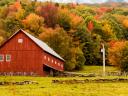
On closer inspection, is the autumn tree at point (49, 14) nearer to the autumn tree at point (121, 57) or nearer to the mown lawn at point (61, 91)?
the autumn tree at point (121, 57)

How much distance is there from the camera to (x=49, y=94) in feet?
107

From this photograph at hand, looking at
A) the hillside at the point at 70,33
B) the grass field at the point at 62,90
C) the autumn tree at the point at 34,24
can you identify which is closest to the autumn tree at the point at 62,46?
the hillside at the point at 70,33

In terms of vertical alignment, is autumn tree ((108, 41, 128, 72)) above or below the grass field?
above

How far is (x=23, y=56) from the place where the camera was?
3140 inches

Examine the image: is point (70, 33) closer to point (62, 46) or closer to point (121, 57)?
point (62, 46)

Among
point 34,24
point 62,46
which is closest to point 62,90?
point 62,46

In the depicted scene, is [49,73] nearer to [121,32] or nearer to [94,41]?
[94,41]

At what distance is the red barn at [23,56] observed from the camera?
7844 cm

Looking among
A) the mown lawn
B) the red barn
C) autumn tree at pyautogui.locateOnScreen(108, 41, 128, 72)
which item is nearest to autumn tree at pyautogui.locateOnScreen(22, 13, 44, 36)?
autumn tree at pyautogui.locateOnScreen(108, 41, 128, 72)

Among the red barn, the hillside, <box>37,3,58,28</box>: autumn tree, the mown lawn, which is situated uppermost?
<box>37,3,58,28</box>: autumn tree

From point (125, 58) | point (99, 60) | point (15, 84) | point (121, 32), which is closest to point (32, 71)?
point (125, 58)

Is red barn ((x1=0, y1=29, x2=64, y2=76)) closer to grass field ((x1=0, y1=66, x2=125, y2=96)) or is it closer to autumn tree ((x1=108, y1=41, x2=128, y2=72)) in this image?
autumn tree ((x1=108, y1=41, x2=128, y2=72))

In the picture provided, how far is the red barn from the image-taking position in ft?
257

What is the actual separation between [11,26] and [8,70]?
64586 millimetres
